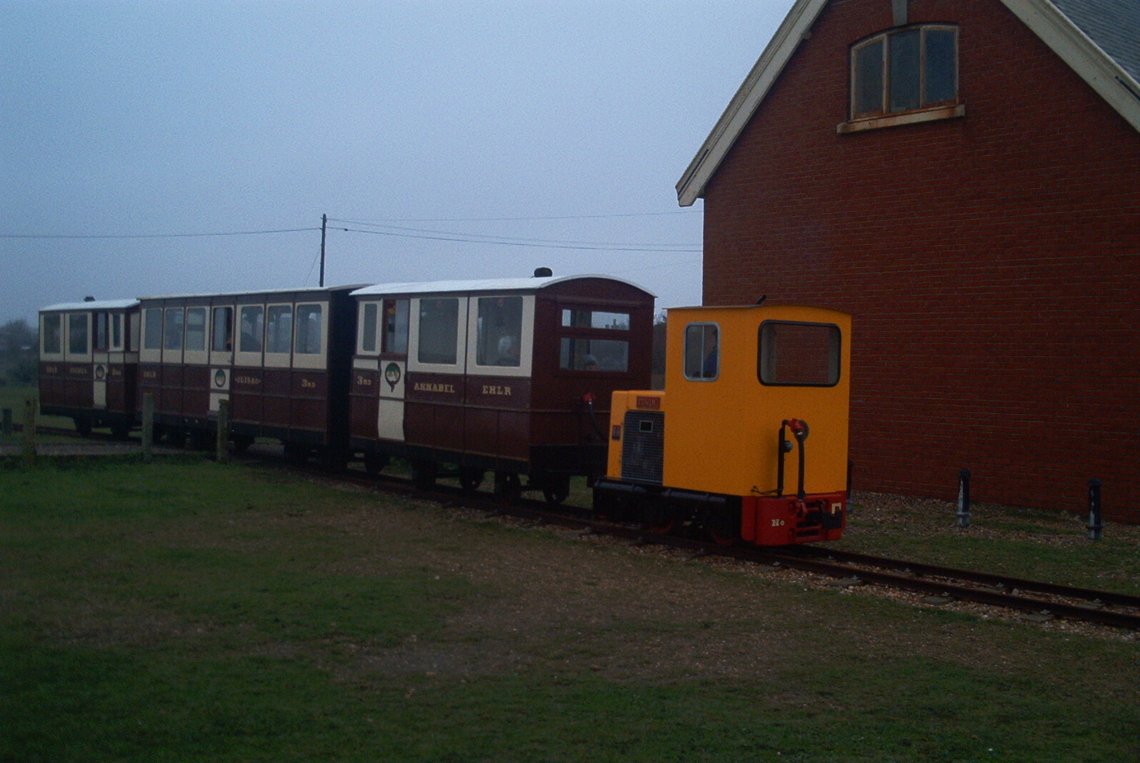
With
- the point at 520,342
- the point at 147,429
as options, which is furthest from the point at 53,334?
the point at 520,342

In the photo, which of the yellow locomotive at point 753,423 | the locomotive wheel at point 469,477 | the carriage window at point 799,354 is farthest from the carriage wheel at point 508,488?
the carriage window at point 799,354

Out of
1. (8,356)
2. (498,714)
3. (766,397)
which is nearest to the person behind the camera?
(498,714)

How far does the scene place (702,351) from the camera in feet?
38.7

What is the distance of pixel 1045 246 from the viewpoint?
1611 centimetres

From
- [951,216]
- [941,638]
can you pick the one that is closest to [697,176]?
[951,216]

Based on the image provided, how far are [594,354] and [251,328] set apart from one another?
7.95 meters

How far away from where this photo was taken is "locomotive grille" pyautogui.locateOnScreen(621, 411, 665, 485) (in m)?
12.6

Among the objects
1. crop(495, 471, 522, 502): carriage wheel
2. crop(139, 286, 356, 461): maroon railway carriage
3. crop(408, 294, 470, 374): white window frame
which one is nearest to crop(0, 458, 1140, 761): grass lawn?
crop(495, 471, 522, 502): carriage wheel

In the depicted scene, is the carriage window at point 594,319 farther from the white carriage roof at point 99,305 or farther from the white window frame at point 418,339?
the white carriage roof at point 99,305

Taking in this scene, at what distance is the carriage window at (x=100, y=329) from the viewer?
25406 millimetres

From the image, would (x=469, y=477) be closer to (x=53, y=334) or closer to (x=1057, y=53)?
(x=1057, y=53)

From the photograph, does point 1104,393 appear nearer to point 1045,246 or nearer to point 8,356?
point 1045,246

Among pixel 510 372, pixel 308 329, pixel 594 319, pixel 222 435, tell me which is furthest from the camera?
pixel 222 435

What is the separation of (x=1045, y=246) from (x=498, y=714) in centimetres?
1266
